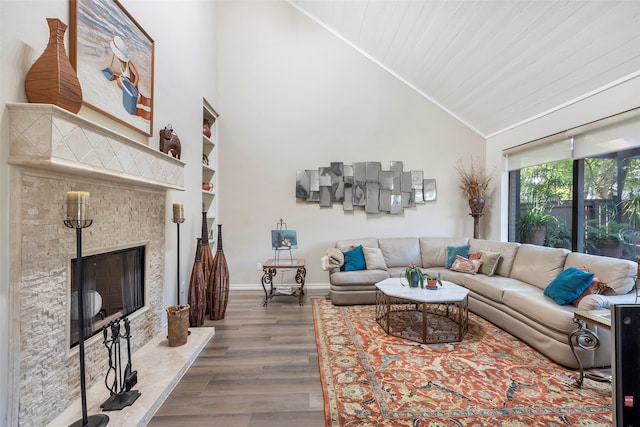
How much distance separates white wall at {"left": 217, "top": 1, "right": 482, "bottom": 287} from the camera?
475cm

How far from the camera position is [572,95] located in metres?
3.25

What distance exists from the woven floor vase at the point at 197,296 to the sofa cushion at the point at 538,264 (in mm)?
3821

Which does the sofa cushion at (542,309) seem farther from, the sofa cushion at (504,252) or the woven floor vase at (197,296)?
the woven floor vase at (197,296)

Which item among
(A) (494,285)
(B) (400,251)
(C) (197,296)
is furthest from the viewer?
(B) (400,251)

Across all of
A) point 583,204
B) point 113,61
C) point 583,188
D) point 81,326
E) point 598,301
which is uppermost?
point 113,61

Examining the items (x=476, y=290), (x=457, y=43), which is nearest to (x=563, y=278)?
(x=476, y=290)

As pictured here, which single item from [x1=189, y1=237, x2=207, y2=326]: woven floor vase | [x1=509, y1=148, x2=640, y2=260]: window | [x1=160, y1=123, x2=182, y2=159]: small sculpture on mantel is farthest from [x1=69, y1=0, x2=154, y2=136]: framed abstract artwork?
[x1=509, y1=148, x2=640, y2=260]: window

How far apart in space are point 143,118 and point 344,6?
334cm

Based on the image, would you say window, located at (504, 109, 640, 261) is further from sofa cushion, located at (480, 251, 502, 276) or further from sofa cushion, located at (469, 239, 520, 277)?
sofa cushion, located at (480, 251, 502, 276)

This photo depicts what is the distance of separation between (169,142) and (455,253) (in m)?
4.12

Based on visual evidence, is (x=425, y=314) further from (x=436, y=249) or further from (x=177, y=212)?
(x=177, y=212)

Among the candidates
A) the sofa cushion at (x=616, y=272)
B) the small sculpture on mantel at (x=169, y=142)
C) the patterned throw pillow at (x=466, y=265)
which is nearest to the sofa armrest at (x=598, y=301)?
the sofa cushion at (x=616, y=272)

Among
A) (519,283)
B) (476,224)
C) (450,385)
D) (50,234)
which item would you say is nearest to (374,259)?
Answer: (519,283)

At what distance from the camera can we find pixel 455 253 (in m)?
4.32
